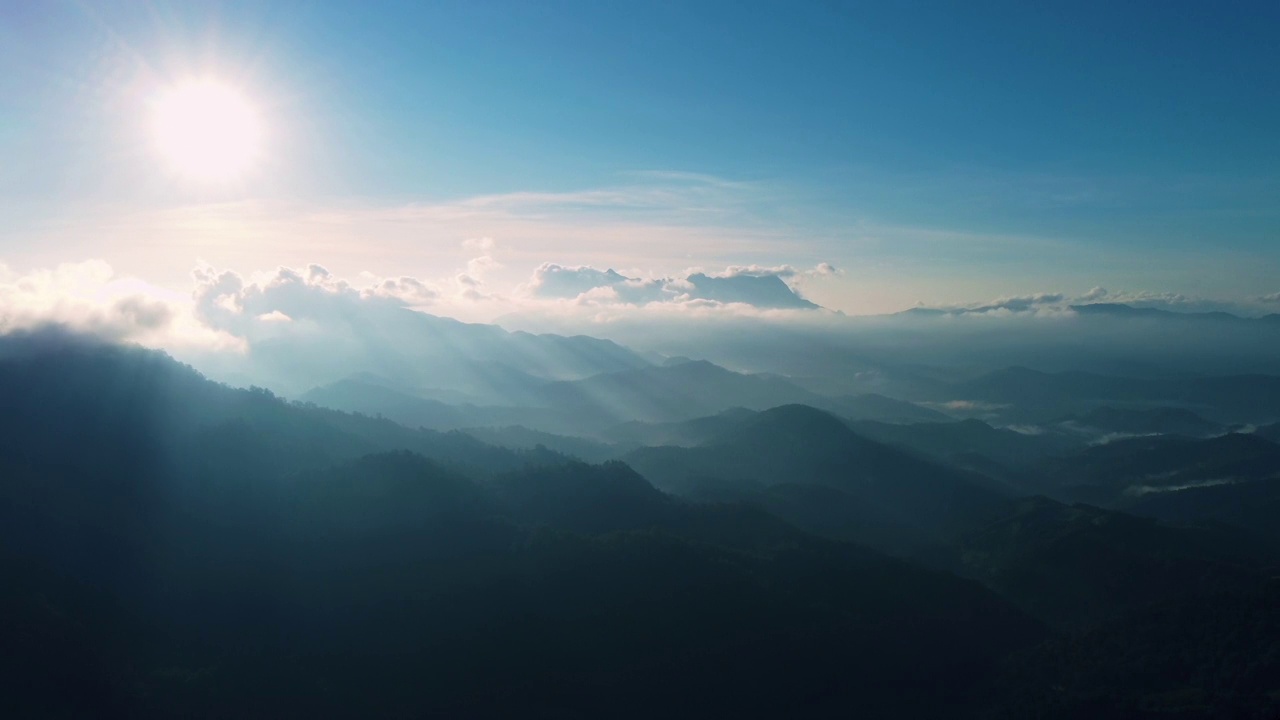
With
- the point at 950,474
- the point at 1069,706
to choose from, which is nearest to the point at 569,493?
the point at 1069,706

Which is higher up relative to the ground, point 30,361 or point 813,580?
point 30,361

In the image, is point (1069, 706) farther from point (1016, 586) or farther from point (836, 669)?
point (1016, 586)

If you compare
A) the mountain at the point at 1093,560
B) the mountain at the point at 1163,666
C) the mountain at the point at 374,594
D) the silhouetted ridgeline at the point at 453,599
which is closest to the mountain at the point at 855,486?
the mountain at the point at 1093,560

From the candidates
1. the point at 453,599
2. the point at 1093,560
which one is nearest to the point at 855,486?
the point at 1093,560

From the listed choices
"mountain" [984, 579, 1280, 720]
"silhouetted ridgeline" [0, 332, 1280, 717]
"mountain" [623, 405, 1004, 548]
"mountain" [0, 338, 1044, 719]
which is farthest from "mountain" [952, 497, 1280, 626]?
"mountain" [0, 338, 1044, 719]

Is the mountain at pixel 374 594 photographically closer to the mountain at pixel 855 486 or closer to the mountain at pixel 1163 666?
the mountain at pixel 1163 666

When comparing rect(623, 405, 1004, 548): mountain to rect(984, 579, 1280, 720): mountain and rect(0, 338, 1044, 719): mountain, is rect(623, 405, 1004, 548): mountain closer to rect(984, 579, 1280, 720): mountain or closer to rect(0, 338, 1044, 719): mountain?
rect(0, 338, 1044, 719): mountain
